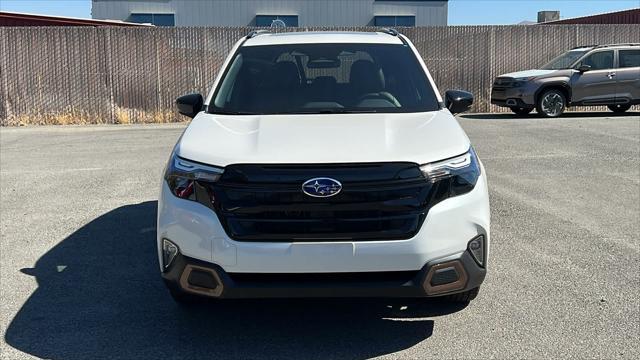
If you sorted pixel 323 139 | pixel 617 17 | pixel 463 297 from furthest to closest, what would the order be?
1. pixel 617 17
2. pixel 463 297
3. pixel 323 139

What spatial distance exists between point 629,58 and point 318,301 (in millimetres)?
15002

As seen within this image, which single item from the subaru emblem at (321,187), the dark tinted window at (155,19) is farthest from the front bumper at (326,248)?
the dark tinted window at (155,19)

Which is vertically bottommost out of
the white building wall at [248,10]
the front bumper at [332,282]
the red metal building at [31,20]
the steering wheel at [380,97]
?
the front bumper at [332,282]

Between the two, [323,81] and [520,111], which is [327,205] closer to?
[323,81]

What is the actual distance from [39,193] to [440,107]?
5373 millimetres

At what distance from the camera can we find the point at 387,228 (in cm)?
342

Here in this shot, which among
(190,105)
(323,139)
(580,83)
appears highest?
(580,83)

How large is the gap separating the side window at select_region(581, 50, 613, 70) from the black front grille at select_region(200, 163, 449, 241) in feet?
48.1

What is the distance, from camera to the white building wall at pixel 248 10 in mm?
41719

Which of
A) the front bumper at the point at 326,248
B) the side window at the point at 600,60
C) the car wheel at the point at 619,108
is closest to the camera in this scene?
the front bumper at the point at 326,248

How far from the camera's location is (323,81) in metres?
4.96

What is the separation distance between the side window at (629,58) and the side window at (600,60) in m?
0.28

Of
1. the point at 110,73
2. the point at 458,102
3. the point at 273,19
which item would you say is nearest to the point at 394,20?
the point at 273,19

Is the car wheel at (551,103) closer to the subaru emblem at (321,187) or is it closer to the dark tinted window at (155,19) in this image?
the subaru emblem at (321,187)
